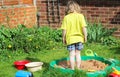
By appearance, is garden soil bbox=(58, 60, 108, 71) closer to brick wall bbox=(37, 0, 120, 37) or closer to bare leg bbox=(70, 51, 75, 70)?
bare leg bbox=(70, 51, 75, 70)

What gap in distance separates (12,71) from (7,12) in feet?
9.47

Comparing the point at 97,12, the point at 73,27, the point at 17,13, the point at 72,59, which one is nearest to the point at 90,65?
the point at 72,59

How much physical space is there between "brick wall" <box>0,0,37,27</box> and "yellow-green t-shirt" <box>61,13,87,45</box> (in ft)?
10.6

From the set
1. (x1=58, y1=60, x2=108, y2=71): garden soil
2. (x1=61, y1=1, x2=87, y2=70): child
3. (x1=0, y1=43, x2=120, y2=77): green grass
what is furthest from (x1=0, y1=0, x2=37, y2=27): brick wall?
(x1=61, y1=1, x2=87, y2=70): child

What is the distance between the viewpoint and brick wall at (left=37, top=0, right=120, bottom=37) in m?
10.2

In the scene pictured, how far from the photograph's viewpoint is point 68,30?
23.0 feet

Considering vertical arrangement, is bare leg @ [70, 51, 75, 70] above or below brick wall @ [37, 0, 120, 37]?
below

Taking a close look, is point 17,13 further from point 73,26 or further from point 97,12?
point 73,26

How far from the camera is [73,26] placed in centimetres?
698

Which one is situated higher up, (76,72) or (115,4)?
(115,4)

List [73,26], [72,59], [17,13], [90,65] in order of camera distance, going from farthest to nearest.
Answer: [17,13] < [90,65] < [72,59] < [73,26]

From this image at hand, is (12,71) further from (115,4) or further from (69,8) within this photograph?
(115,4)

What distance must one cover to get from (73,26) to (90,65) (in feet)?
3.34

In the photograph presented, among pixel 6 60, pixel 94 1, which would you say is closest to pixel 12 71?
pixel 6 60
